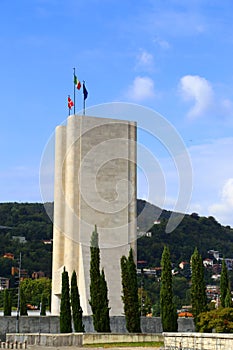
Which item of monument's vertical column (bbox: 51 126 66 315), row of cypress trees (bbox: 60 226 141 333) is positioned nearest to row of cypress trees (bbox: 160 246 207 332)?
row of cypress trees (bbox: 60 226 141 333)

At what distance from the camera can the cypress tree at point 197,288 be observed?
24500mm

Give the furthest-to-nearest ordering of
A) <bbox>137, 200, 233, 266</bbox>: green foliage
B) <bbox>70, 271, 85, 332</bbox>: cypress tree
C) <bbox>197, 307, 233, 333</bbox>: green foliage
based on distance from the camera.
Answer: <bbox>137, 200, 233, 266</bbox>: green foliage, <bbox>70, 271, 85, 332</bbox>: cypress tree, <bbox>197, 307, 233, 333</bbox>: green foliage

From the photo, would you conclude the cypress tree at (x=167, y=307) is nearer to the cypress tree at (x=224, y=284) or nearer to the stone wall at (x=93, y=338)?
the stone wall at (x=93, y=338)

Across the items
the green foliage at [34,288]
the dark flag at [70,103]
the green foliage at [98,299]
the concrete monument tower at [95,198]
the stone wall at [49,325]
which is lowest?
the stone wall at [49,325]

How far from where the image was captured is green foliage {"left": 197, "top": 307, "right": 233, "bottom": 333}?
2114 centimetres

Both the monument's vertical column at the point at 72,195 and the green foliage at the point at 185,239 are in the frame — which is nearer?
the monument's vertical column at the point at 72,195

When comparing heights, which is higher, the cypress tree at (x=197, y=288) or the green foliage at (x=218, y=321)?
the cypress tree at (x=197, y=288)

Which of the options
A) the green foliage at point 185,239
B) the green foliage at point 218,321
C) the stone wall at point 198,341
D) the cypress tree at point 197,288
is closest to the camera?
the stone wall at point 198,341

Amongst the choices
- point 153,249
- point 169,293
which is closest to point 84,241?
point 169,293

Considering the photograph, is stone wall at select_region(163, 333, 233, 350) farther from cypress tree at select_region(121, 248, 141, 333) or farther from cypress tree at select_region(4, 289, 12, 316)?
cypress tree at select_region(4, 289, 12, 316)

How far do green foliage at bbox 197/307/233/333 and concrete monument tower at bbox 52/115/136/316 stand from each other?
1119 cm

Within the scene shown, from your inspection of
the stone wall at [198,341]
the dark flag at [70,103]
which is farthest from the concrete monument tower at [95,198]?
the stone wall at [198,341]

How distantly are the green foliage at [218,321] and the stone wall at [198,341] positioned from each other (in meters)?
1.04

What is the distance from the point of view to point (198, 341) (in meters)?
20.1
